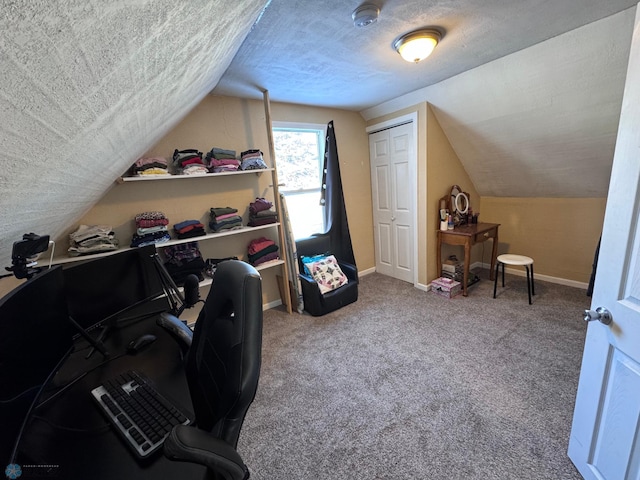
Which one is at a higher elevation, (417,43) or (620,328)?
(417,43)

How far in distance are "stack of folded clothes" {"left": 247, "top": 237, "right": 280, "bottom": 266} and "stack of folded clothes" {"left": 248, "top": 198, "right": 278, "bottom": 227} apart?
23cm

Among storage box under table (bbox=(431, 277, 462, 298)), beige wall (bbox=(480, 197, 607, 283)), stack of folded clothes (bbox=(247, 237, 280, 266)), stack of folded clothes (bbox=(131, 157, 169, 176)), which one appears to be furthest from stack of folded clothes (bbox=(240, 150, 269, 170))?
beige wall (bbox=(480, 197, 607, 283))

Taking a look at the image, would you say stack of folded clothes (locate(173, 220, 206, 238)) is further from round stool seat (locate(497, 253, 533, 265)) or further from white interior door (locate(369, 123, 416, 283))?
round stool seat (locate(497, 253, 533, 265))

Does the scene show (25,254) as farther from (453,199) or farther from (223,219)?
(453,199)

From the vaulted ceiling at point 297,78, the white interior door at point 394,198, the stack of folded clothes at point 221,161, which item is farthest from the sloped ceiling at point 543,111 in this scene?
the stack of folded clothes at point 221,161

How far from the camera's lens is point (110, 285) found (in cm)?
153

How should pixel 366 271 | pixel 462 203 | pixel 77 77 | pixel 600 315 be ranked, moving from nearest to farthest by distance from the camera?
pixel 77 77, pixel 600 315, pixel 462 203, pixel 366 271

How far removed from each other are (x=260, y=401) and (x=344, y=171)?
2.82 m

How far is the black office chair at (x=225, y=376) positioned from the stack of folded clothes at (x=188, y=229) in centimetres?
163

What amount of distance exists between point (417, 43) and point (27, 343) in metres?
2.43

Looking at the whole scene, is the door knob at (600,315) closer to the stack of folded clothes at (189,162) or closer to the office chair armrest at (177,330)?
the office chair armrest at (177,330)

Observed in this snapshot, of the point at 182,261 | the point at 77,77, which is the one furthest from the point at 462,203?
the point at 77,77

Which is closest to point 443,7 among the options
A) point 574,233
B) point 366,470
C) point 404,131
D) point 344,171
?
point 404,131

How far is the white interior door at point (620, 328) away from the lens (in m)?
0.95
